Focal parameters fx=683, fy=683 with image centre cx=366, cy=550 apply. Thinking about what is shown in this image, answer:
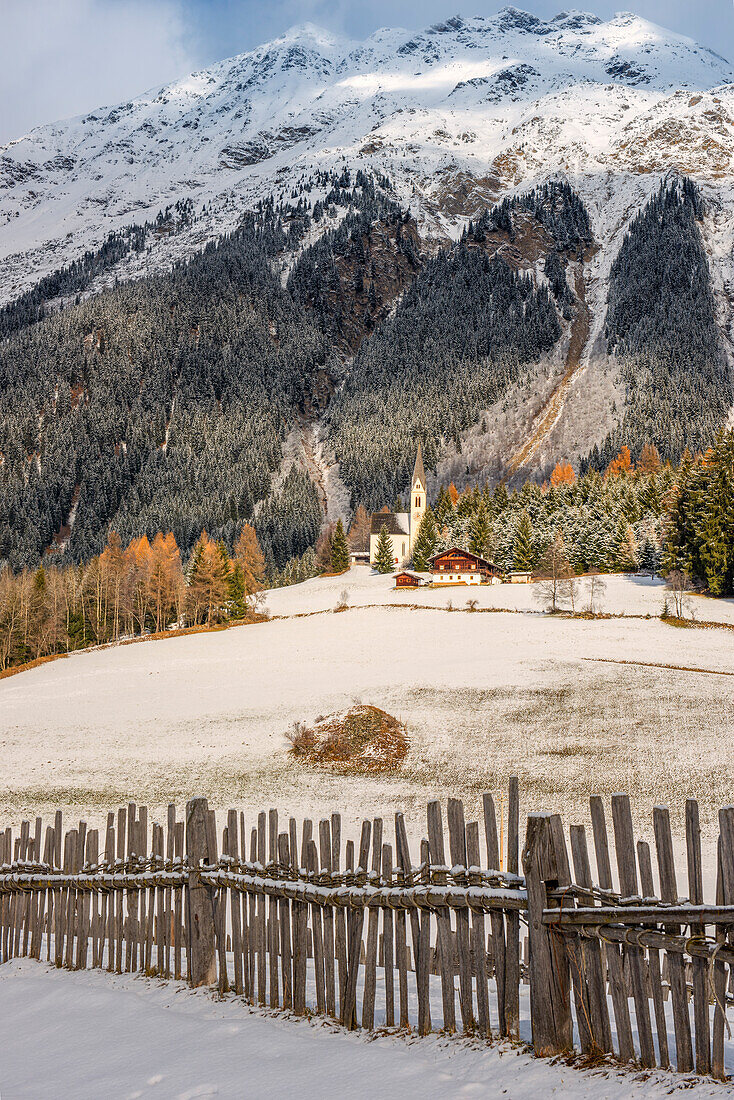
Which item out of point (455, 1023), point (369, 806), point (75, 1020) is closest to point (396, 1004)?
point (455, 1023)

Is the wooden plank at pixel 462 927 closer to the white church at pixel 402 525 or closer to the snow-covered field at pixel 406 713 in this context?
the snow-covered field at pixel 406 713

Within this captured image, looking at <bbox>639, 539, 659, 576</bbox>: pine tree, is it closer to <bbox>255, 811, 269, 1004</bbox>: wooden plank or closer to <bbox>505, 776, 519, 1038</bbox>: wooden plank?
<bbox>255, 811, 269, 1004</bbox>: wooden plank

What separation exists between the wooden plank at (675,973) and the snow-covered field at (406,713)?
725 inches

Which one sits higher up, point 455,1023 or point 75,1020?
point 455,1023

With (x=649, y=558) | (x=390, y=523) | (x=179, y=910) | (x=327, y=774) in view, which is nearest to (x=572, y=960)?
(x=179, y=910)

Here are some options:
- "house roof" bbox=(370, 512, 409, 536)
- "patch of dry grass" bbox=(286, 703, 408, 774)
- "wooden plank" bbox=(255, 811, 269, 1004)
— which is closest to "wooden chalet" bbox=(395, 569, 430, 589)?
"house roof" bbox=(370, 512, 409, 536)

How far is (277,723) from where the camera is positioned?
38.9m

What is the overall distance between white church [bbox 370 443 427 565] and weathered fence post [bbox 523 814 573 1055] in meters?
127

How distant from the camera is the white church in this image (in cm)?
13588

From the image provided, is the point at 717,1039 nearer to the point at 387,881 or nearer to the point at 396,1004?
the point at 387,881

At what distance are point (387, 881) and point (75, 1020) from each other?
3.63m

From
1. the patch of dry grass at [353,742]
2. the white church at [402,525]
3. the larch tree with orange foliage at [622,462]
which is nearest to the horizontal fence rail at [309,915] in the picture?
the patch of dry grass at [353,742]

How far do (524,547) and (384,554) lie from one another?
34473 millimetres

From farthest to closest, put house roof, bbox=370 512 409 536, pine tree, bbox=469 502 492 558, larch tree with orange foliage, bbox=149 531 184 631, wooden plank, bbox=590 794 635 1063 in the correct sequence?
1. house roof, bbox=370 512 409 536
2. pine tree, bbox=469 502 492 558
3. larch tree with orange foliage, bbox=149 531 184 631
4. wooden plank, bbox=590 794 635 1063
